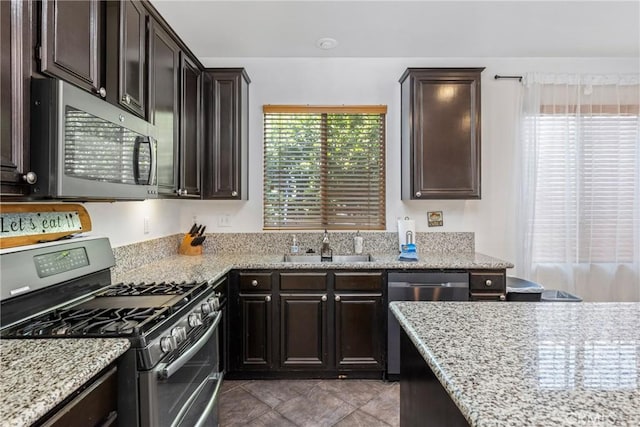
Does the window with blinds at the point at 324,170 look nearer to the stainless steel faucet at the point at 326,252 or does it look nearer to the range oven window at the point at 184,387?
the stainless steel faucet at the point at 326,252

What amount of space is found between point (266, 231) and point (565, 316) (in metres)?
2.40

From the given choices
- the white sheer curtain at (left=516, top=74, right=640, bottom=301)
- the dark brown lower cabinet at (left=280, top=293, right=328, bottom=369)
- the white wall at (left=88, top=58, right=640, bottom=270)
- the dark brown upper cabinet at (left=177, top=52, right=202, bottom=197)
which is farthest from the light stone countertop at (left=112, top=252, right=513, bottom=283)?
the white sheer curtain at (left=516, top=74, right=640, bottom=301)

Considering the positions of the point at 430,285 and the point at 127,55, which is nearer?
the point at 127,55

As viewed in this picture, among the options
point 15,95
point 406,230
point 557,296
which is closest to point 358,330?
point 406,230

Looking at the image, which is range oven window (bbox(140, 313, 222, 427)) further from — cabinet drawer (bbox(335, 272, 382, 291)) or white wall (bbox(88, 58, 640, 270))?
white wall (bbox(88, 58, 640, 270))

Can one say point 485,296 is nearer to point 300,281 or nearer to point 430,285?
point 430,285

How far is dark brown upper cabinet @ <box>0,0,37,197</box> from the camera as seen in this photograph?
3.43 ft

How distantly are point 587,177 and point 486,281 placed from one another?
1.53 meters

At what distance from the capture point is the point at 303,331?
2.68 metres

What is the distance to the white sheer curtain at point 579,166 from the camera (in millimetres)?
3199

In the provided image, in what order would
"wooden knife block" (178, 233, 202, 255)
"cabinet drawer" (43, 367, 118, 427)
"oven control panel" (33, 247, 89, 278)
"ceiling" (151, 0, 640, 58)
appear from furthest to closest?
"wooden knife block" (178, 233, 202, 255) < "ceiling" (151, 0, 640, 58) < "oven control panel" (33, 247, 89, 278) < "cabinet drawer" (43, 367, 118, 427)

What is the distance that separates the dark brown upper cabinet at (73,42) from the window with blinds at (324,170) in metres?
1.86

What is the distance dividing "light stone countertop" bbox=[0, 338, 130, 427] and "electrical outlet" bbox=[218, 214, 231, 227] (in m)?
2.14

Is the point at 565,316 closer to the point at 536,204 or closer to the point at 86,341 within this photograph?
the point at 86,341
